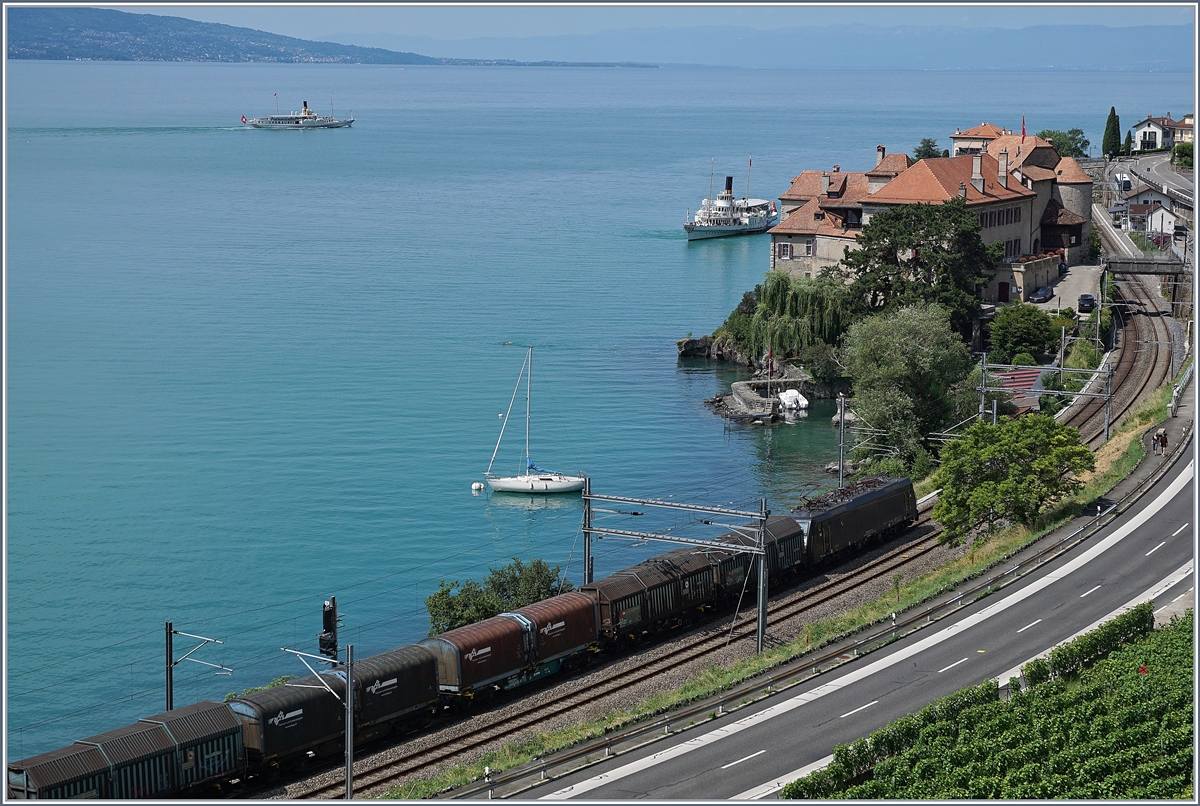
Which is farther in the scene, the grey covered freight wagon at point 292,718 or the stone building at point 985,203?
the stone building at point 985,203

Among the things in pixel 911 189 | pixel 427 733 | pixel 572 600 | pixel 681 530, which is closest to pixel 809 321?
pixel 911 189

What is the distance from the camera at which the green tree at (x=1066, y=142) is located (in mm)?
176000

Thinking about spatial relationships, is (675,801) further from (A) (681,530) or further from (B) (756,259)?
(B) (756,259)

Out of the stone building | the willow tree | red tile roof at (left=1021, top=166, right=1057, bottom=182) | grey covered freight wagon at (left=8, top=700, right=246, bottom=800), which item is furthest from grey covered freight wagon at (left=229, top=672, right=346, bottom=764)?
red tile roof at (left=1021, top=166, right=1057, bottom=182)

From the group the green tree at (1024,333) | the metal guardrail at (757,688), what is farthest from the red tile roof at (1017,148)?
the metal guardrail at (757,688)

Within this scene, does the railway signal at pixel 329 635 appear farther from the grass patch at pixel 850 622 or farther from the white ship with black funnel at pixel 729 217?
the white ship with black funnel at pixel 729 217

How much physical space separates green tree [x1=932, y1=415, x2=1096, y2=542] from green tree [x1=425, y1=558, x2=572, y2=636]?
17348 millimetres

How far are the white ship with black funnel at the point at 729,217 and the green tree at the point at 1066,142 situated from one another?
39.5 m

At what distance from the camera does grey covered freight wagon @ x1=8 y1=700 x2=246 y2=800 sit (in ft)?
111

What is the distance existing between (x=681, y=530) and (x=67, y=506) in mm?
33637

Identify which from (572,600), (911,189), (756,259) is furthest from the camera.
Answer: (756,259)

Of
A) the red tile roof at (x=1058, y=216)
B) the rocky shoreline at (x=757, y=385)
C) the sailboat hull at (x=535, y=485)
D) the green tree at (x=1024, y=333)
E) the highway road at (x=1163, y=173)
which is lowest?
the sailboat hull at (x=535, y=485)

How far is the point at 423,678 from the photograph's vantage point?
42125mm

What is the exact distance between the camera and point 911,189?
109 metres
